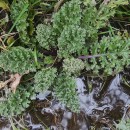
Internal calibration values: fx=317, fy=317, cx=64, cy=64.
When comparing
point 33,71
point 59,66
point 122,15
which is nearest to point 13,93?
point 33,71

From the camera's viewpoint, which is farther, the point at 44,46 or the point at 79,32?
the point at 44,46

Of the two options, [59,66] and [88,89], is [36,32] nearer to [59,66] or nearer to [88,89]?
[59,66]

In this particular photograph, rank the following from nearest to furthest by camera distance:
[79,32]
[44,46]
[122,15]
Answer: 1. [79,32]
2. [44,46]
3. [122,15]

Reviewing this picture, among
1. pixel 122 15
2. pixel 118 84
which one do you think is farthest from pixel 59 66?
pixel 122 15

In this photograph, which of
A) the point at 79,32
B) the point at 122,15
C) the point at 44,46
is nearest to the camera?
the point at 79,32

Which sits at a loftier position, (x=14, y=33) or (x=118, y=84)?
(x=14, y=33)

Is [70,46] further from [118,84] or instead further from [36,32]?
[118,84]

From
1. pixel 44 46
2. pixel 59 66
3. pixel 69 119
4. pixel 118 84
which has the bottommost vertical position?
pixel 69 119
